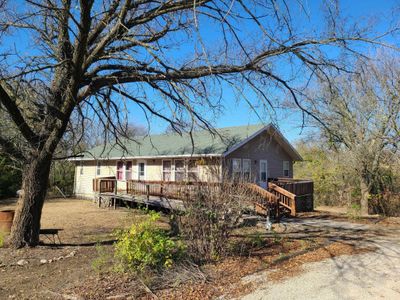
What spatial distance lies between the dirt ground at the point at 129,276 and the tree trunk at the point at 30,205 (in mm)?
366

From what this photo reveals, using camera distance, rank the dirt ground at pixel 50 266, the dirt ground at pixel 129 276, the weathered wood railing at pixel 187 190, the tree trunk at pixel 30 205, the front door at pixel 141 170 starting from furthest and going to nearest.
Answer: the front door at pixel 141 170 → the tree trunk at pixel 30 205 → the weathered wood railing at pixel 187 190 → the dirt ground at pixel 50 266 → the dirt ground at pixel 129 276

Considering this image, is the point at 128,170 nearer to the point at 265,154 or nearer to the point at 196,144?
the point at 196,144

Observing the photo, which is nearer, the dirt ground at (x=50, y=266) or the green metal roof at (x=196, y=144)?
the dirt ground at (x=50, y=266)

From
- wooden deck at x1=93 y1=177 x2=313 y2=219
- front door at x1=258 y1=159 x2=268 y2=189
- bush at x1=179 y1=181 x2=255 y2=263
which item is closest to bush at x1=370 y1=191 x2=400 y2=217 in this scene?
wooden deck at x1=93 y1=177 x2=313 y2=219

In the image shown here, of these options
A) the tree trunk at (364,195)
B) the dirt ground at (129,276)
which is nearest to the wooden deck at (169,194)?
the tree trunk at (364,195)

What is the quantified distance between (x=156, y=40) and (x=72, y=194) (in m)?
24.8

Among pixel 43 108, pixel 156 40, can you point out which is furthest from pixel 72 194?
pixel 156 40

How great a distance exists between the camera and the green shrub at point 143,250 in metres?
6.41

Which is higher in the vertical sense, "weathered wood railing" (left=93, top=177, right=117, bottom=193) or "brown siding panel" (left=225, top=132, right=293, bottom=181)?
"brown siding panel" (left=225, top=132, right=293, bottom=181)

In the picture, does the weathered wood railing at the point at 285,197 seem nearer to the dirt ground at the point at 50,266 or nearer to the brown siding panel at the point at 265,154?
the brown siding panel at the point at 265,154

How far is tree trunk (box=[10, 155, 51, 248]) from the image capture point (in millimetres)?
8805

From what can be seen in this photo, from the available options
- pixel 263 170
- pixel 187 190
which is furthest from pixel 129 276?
pixel 263 170

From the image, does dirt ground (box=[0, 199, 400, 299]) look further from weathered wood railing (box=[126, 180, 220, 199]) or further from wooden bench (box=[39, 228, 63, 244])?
weathered wood railing (box=[126, 180, 220, 199])

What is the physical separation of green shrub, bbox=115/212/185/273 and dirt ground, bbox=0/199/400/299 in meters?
0.28
